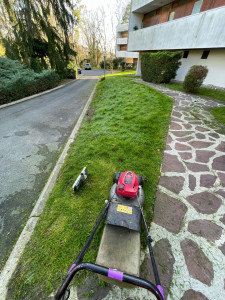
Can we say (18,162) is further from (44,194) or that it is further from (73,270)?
(73,270)

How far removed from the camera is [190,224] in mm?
2254

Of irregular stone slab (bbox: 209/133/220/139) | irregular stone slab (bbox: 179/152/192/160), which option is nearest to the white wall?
irregular stone slab (bbox: 209/133/220/139)

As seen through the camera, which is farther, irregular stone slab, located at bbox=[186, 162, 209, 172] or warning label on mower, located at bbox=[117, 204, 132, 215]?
irregular stone slab, located at bbox=[186, 162, 209, 172]

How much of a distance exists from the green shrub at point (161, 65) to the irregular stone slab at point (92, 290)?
12715 millimetres

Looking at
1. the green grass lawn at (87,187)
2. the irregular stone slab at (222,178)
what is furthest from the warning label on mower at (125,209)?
the irregular stone slab at (222,178)

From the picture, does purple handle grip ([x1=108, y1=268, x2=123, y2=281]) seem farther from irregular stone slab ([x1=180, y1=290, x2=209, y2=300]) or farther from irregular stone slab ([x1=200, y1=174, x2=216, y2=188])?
irregular stone slab ([x1=200, y1=174, x2=216, y2=188])

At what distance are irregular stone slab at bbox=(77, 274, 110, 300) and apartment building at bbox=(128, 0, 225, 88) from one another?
40.7 feet

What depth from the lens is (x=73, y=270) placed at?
1047mm

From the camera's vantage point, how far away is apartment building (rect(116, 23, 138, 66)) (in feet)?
114

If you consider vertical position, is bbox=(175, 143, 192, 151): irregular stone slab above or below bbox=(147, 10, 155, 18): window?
below

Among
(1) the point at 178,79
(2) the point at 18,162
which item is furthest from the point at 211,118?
(1) the point at 178,79

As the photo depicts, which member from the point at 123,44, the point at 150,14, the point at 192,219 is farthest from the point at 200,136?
the point at 123,44

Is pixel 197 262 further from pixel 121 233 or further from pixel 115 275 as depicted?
pixel 115 275

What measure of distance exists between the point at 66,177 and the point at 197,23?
13166 mm
